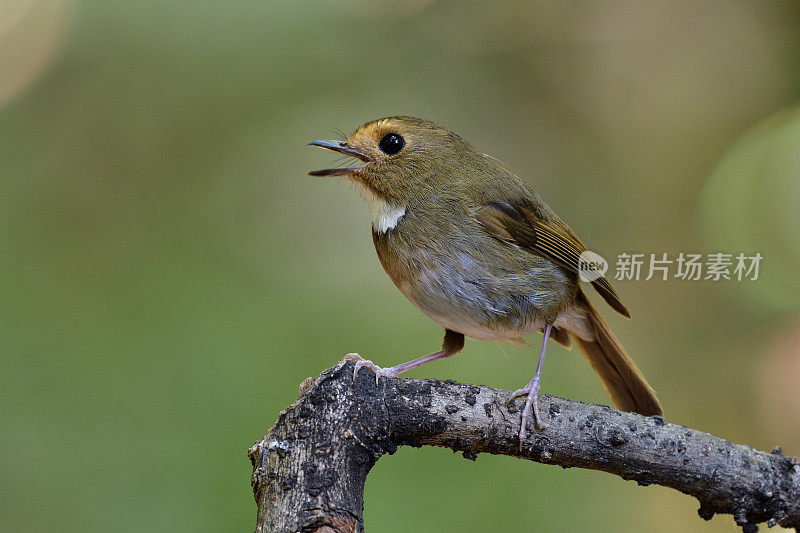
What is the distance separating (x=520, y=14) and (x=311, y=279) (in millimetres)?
2061

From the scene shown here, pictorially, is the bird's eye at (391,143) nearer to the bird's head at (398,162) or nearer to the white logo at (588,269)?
the bird's head at (398,162)

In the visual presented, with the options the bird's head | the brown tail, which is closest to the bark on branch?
the brown tail

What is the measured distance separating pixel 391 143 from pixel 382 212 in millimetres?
254

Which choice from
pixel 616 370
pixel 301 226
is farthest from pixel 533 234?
pixel 301 226

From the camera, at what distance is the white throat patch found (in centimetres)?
252

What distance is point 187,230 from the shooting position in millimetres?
3725

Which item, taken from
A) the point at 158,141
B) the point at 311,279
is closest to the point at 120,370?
the point at 311,279

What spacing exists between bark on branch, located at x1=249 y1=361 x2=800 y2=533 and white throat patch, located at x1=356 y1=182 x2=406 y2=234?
1.88 feet

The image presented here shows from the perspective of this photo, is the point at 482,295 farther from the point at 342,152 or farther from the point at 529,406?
the point at 342,152

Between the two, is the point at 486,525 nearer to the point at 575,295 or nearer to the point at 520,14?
the point at 575,295

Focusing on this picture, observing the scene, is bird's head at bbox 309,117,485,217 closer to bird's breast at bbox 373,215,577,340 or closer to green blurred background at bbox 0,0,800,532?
bird's breast at bbox 373,215,577,340

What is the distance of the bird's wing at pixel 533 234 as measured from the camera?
8.32 ft

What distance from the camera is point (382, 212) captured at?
2.57 m

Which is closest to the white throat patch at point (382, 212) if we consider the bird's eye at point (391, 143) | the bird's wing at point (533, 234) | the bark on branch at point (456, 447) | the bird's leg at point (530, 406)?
the bird's eye at point (391, 143)
